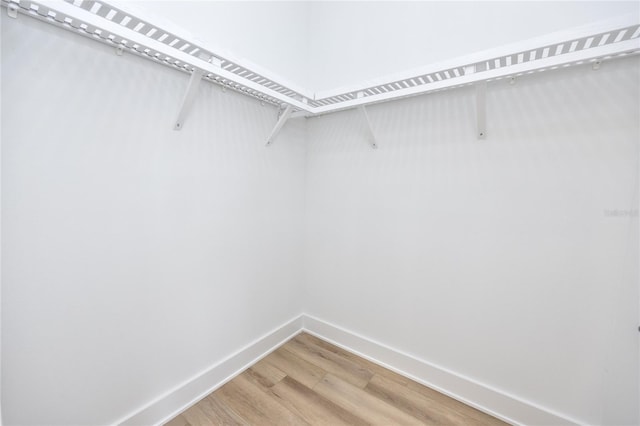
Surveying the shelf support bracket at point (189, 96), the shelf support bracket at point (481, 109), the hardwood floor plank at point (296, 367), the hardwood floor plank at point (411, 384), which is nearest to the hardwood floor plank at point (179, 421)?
the hardwood floor plank at point (296, 367)

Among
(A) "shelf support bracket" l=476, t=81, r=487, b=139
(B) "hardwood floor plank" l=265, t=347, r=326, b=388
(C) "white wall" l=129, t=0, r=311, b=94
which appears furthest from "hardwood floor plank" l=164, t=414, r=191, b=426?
(A) "shelf support bracket" l=476, t=81, r=487, b=139

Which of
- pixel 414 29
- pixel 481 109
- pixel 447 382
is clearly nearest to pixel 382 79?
pixel 481 109

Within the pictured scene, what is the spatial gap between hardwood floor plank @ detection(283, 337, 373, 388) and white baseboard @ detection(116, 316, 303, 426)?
0.13 metres

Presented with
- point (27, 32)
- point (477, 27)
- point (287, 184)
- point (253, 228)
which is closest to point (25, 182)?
point (27, 32)

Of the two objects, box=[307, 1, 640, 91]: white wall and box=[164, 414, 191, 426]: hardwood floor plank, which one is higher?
box=[307, 1, 640, 91]: white wall

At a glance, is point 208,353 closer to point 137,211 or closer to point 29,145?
point 137,211

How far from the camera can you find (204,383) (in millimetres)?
1465

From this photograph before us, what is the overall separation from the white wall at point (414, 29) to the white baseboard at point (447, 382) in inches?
69.8

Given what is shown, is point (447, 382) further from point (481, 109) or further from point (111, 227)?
point (111, 227)

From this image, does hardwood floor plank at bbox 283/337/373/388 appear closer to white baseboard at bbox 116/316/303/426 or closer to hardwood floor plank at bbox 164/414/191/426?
white baseboard at bbox 116/316/303/426

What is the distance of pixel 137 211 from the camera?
1163 mm

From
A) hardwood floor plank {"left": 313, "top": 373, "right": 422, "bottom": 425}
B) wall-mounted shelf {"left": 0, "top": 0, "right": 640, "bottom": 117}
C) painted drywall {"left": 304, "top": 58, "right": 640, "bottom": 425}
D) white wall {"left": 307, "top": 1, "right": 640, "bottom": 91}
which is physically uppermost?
white wall {"left": 307, "top": 1, "right": 640, "bottom": 91}

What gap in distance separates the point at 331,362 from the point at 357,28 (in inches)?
89.2

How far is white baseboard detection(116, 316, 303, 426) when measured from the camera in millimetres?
1240
